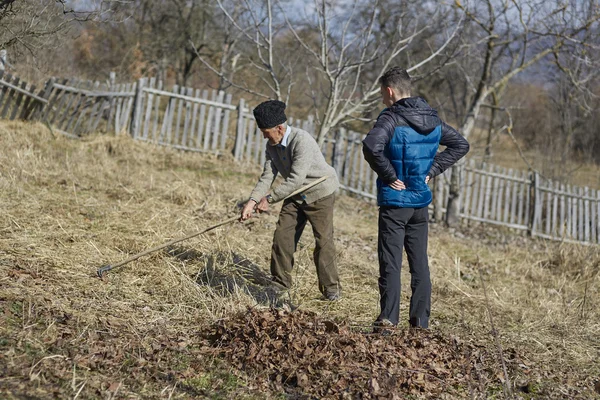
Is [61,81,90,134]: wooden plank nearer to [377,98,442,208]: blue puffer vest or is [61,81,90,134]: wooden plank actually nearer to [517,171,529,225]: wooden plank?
[377,98,442,208]: blue puffer vest

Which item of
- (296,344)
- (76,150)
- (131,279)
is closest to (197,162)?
(76,150)

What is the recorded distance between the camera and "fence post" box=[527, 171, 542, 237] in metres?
12.8

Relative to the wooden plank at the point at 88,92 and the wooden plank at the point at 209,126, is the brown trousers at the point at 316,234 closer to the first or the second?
the wooden plank at the point at 209,126

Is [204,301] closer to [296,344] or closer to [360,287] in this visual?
[296,344]

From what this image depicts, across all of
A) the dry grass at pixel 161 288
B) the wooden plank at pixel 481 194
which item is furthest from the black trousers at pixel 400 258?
the wooden plank at pixel 481 194

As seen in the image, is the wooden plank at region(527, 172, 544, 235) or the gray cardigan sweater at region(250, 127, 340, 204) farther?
the wooden plank at region(527, 172, 544, 235)

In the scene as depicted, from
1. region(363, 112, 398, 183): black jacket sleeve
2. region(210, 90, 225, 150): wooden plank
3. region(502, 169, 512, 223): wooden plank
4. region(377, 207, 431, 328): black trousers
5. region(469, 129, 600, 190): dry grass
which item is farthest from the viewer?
region(469, 129, 600, 190): dry grass

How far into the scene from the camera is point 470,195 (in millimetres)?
12891

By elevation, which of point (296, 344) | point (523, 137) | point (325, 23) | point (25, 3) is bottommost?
point (296, 344)

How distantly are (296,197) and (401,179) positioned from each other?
43.6 inches

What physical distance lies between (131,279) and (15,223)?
57.4 inches

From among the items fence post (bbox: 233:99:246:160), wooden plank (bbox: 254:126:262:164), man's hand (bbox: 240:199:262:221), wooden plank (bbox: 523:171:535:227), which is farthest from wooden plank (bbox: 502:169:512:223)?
man's hand (bbox: 240:199:262:221)

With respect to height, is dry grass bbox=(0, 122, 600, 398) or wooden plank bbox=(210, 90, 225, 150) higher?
wooden plank bbox=(210, 90, 225, 150)

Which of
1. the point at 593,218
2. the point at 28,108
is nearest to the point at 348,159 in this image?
the point at 593,218
